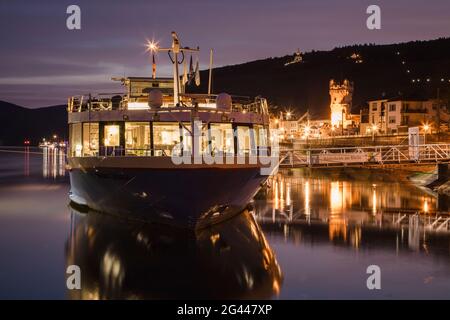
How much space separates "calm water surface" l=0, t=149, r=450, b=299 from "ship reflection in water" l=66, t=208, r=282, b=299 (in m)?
0.04

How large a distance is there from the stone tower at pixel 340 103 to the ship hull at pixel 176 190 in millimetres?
112479

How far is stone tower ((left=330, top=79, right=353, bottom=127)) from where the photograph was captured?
14038cm

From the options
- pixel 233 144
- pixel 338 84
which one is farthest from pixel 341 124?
pixel 233 144

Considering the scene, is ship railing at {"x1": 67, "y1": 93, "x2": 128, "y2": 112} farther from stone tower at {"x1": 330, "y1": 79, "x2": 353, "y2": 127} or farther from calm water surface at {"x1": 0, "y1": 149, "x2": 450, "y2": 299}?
stone tower at {"x1": 330, "y1": 79, "x2": 353, "y2": 127}

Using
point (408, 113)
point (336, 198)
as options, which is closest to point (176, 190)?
point (336, 198)

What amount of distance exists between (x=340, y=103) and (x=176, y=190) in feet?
400

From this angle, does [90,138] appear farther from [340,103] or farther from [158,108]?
[340,103]

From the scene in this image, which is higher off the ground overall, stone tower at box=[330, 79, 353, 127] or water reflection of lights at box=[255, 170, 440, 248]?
stone tower at box=[330, 79, 353, 127]

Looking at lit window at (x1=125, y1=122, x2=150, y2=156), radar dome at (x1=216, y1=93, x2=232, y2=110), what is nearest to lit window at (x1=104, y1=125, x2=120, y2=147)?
lit window at (x1=125, y1=122, x2=150, y2=156)

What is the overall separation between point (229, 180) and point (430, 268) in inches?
348

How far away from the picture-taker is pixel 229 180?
26.9 metres

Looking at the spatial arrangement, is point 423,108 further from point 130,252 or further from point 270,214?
point 130,252

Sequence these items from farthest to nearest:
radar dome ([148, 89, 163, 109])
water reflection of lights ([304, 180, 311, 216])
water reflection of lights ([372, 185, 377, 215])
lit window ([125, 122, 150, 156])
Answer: water reflection of lights ([372, 185, 377, 215]) → water reflection of lights ([304, 180, 311, 216]) → lit window ([125, 122, 150, 156]) → radar dome ([148, 89, 163, 109])

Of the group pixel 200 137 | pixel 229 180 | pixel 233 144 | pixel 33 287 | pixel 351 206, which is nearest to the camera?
pixel 33 287
